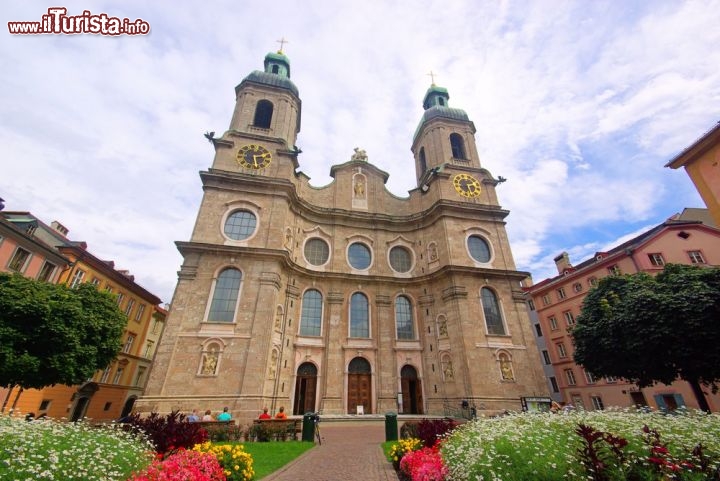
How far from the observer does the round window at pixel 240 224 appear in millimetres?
22547

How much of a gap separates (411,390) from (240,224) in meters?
17.3

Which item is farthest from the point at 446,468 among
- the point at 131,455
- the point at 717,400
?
the point at 717,400

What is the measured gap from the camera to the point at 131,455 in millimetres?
5918

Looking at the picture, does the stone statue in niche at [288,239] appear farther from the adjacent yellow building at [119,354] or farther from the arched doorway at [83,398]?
the arched doorway at [83,398]

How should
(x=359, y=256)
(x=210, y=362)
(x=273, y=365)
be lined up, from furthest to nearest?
1. (x=359, y=256)
2. (x=273, y=365)
3. (x=210, y=362)

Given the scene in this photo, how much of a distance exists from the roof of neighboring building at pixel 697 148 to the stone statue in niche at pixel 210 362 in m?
25.8

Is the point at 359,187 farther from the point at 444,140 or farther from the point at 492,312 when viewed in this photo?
the point at 492,312

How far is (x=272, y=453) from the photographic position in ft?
33.4

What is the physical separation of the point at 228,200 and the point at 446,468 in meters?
21.7

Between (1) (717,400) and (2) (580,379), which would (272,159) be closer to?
(2) (580,379)

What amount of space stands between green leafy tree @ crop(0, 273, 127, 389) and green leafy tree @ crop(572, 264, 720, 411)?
26.3 metres

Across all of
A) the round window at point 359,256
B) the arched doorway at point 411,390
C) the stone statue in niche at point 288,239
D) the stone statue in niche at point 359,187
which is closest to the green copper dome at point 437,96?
the stone statue in niche at point 359,187

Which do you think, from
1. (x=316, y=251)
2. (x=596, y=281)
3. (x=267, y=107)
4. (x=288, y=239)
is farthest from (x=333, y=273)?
(x=596, y=281)

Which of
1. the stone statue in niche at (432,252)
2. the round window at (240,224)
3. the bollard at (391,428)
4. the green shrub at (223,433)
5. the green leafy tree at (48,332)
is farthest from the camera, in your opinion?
the stone statue in niche at (432,252)
